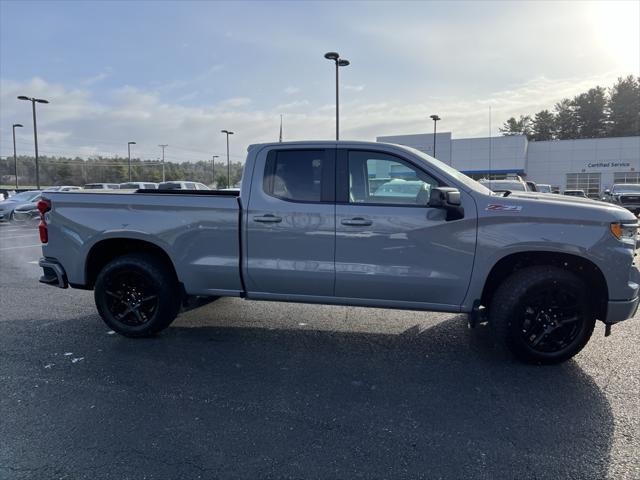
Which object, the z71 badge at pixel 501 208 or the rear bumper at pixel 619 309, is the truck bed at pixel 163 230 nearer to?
the z71 badge at pixel 501 208

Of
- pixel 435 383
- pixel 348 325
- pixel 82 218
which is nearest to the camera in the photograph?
pixel 435 383

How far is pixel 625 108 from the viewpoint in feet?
239

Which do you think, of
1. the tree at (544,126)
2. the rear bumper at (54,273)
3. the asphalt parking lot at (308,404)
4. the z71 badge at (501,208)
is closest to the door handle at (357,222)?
the z71 badge at (501,208)

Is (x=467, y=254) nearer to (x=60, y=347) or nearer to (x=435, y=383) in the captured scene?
(x=435, y=383)

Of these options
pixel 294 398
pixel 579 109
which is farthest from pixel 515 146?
pixel 294 398

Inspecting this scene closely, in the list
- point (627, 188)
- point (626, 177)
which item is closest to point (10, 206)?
point (627, 188)

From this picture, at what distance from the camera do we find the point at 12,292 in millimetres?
7055

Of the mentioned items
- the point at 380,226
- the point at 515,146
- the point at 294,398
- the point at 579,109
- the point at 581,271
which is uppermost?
the point at 579,109

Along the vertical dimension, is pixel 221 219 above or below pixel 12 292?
above

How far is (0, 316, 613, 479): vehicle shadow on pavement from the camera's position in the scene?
275cm

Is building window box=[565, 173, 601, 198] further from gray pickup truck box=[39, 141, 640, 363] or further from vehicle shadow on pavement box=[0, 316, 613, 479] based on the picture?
vehicle shadow on pavement box=[0, 316, 613, 479]

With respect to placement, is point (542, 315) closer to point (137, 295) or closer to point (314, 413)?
point (314, 413)

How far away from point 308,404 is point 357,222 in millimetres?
1649

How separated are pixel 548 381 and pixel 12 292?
7415 millimetres
